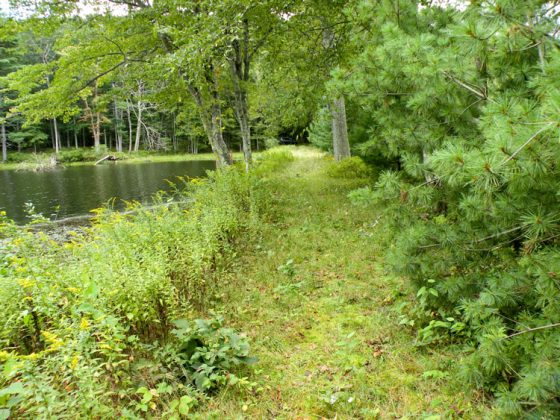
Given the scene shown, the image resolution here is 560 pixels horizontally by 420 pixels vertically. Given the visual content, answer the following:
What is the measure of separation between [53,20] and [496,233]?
10203 mm

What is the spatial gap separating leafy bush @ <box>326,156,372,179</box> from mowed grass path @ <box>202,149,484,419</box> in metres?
5.75

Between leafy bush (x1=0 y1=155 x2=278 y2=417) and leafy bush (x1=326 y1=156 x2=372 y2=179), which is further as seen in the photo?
leafy bush (x1=326 y1=156 x2=372 y2=179)

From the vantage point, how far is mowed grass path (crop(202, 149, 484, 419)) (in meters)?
2.53

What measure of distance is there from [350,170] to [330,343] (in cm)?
920

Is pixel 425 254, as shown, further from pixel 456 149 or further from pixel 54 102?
pixel 54 102

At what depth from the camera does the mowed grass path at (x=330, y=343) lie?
2525mm

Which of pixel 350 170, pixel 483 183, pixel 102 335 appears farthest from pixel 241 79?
pixel 483 183

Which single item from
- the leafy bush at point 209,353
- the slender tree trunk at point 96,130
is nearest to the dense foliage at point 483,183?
the leafy bush at point 209,353

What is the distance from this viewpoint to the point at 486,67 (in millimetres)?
2490

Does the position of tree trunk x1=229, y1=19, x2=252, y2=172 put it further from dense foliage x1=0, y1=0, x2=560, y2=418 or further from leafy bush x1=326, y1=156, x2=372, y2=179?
dense foliage x1=0, y1=0, x2=560, y2=418

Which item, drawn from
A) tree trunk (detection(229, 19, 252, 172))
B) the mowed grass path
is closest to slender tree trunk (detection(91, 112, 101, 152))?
tree trunk (detection(229, 19, 252, 172))

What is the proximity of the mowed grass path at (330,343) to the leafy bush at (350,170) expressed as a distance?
5747mm

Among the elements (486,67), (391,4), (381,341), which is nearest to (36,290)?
(381,341)

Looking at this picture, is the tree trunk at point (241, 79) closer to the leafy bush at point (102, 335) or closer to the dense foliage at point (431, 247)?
the dense foliage at point (431, 247)
